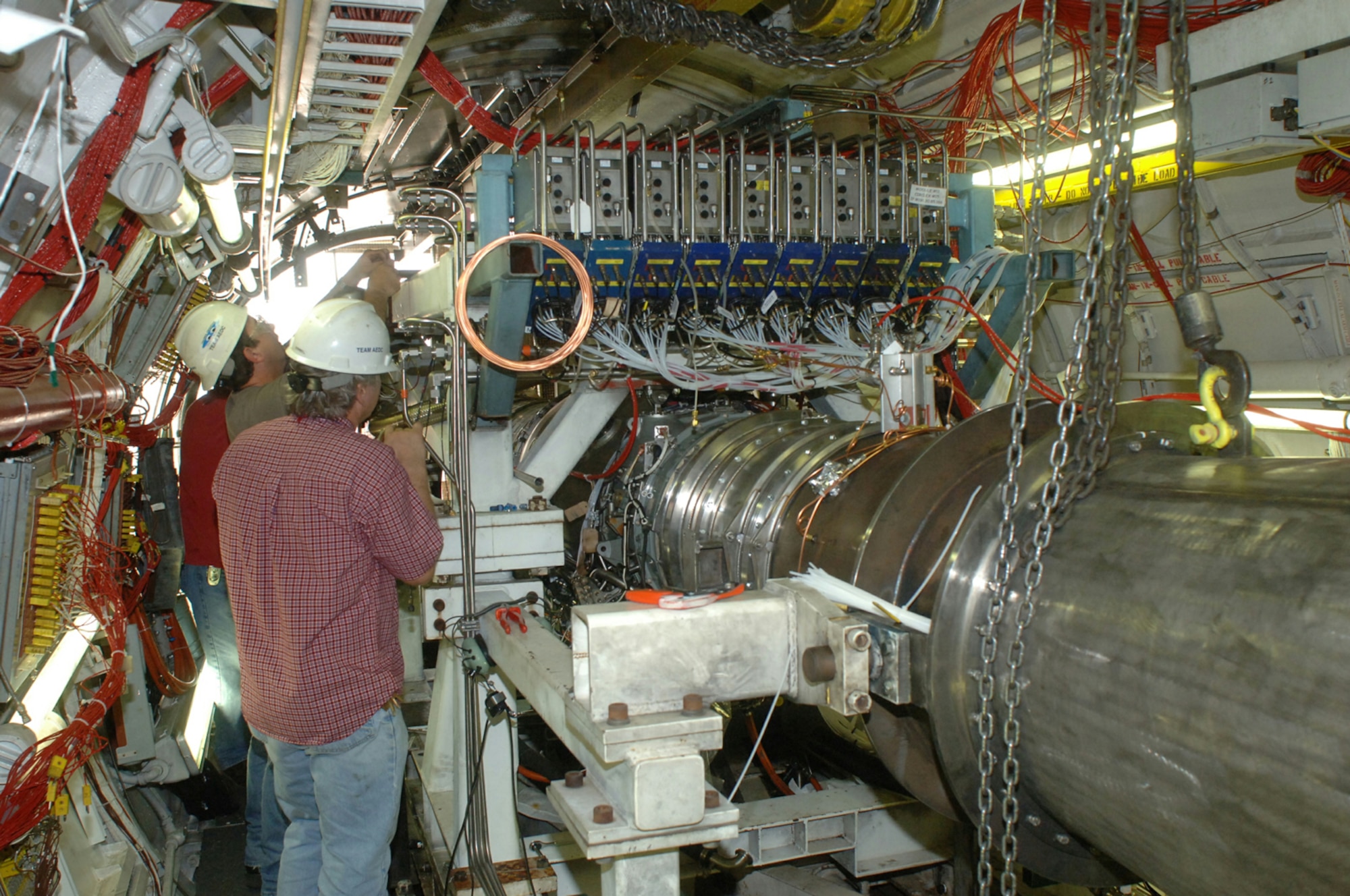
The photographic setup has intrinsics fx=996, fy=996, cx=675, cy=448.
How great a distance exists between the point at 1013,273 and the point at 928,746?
1.97 metres

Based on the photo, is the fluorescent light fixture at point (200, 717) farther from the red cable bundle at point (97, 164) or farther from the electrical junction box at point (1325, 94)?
the electrical junction box at point (1325, 94)

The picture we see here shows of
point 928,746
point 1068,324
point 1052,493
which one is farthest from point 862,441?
point 1068,324

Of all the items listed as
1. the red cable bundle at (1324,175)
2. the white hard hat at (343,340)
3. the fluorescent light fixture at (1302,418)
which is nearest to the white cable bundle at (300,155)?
the white hard hat at (343,340)

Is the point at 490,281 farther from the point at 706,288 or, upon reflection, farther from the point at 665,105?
the point at 665,105

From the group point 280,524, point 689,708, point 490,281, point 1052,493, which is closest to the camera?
point 1052,493

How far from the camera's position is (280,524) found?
2410 mm

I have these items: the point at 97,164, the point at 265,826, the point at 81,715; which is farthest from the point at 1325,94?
the point at 265,826

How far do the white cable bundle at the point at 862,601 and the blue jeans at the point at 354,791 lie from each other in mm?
1319

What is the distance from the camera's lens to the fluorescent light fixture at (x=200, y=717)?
412 cm

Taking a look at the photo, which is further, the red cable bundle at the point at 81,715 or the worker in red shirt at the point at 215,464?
the worker in red shirt at the point at 215,464

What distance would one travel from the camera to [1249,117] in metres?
2.55

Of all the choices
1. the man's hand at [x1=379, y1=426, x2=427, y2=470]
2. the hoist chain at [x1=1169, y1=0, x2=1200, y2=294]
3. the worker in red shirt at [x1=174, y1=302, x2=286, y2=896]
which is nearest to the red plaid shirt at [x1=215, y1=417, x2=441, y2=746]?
the man's hand at [x1=379, y1=426, x2=427, y2=470]

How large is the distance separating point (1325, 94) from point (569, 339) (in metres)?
2.05

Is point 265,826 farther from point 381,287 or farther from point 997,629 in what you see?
point 997,629
